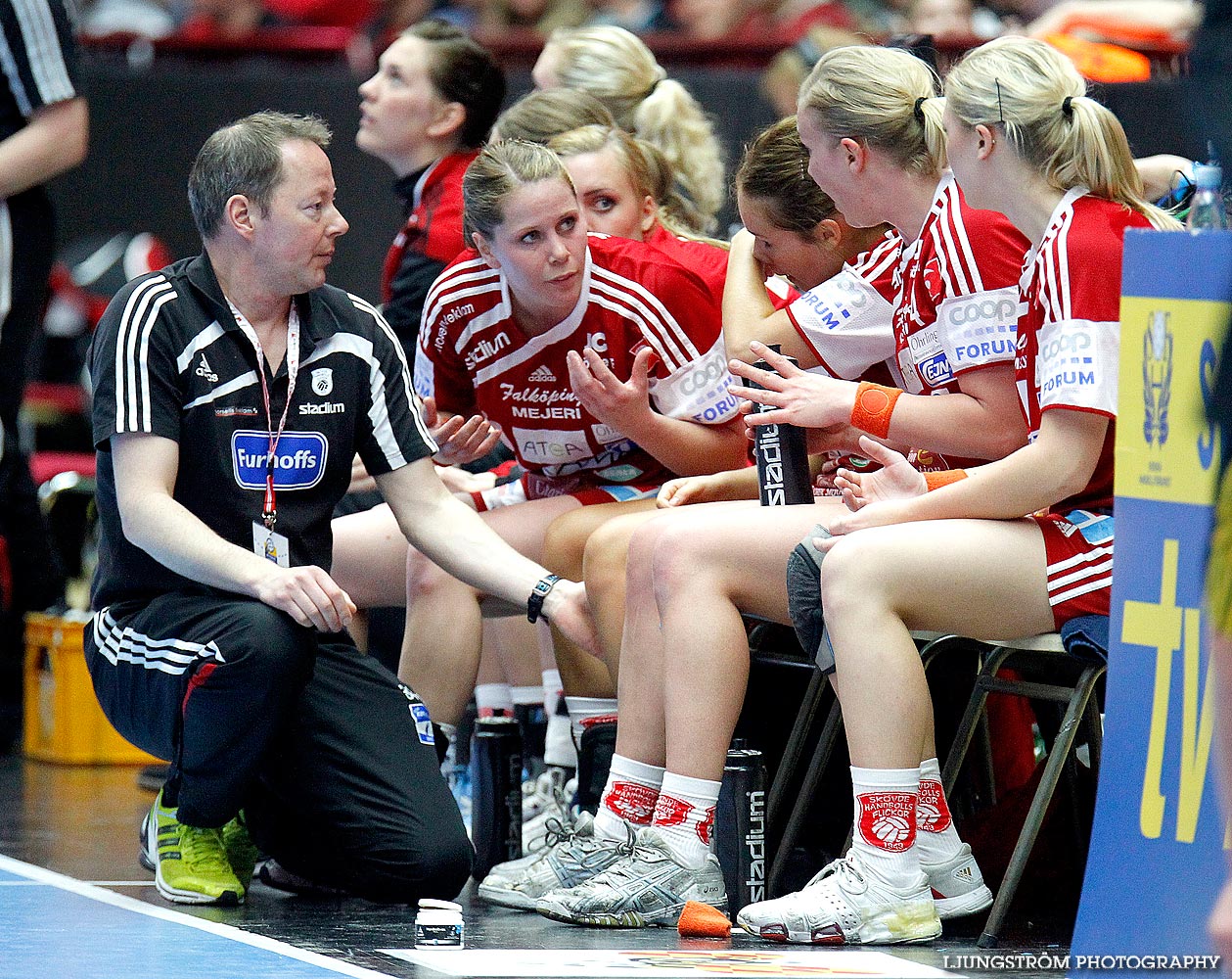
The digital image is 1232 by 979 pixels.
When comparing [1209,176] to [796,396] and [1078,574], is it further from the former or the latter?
[796,396]

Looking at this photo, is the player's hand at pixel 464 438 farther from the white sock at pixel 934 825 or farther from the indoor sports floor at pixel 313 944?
the white sock at pixel 934 825

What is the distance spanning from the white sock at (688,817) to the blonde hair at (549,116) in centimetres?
163

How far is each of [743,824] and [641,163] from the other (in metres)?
1.50

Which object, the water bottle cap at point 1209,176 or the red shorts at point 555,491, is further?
the red shorts at point 555,491

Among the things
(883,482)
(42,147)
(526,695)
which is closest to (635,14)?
(42,147)

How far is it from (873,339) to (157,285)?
121cm

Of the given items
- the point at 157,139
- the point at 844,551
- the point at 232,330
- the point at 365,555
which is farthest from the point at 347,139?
the point at 844,551

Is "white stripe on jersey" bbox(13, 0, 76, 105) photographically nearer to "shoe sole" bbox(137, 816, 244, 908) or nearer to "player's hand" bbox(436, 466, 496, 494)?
"player's hand" bbox(436, 466, 496, 494)

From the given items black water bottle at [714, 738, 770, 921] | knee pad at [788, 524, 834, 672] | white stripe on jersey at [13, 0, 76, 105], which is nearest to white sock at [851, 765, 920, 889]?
knee pad at [788, 524, 834, 672]

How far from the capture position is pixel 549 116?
13.3ft

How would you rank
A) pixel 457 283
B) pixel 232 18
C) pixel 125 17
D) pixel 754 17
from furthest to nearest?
pixel 125 17, pixel 232 18, pixel 754 17, pixel 457 283

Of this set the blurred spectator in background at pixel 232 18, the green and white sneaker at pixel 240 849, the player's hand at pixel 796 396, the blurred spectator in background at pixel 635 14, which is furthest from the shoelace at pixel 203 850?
the blurred spectator in background at pixel 232 18

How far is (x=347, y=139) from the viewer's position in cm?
658

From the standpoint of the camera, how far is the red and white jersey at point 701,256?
3609 millimetres
